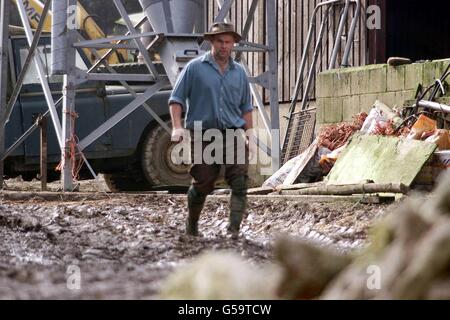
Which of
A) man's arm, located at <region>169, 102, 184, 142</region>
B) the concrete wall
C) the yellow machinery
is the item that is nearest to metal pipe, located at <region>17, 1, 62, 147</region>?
the concrete wall

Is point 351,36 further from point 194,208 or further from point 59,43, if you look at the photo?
point 194,208

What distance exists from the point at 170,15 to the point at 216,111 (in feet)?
20.8

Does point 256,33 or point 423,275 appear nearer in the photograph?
point 423,275

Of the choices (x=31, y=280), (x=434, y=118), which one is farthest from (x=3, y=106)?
(x=31, y=280)

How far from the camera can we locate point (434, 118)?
47.5ft

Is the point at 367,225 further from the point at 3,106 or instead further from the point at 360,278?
the point at 3,106

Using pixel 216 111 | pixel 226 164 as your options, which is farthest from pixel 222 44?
pixel 226 164

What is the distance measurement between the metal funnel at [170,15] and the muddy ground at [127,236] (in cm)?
247

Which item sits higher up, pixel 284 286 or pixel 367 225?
pixel 284 286

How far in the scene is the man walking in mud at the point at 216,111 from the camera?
1030 centimetres

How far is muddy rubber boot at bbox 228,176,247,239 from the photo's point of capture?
10.3 meters

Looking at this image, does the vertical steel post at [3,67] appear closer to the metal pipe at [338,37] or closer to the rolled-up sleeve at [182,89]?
the metal pipe at [338,37]

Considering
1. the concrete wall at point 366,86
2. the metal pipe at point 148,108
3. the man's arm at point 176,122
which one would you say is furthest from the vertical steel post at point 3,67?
the man's arm at point 176,122

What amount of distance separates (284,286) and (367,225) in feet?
18.6
